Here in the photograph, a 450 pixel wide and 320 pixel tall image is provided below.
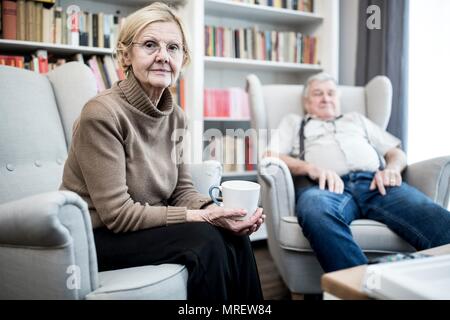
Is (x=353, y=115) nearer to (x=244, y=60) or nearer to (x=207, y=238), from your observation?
(x=244, y=60)

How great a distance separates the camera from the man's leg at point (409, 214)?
4.37 ft

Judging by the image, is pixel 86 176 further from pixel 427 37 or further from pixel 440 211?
pixel 427 37

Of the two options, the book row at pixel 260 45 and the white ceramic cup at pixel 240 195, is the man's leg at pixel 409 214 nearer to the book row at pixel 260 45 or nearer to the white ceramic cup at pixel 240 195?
the white ceramic cup at pixel 240 195

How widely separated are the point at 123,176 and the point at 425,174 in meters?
1.27

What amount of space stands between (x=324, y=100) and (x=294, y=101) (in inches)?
7.8

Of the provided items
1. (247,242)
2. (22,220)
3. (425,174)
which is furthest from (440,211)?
(22,220)

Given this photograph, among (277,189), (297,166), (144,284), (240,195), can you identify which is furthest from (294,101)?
(144,284)

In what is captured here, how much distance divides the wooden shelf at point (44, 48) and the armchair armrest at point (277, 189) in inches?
47.2

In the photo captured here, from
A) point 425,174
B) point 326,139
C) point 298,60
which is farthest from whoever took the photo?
point 298,60

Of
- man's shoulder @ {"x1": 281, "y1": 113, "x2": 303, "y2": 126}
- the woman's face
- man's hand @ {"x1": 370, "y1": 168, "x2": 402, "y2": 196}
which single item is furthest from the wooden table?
man's shoulder @ {"x1": 281, "y1": 113, "x2": 303, "y2": 126}

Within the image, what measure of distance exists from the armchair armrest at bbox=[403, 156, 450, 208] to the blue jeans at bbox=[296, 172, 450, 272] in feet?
0.31

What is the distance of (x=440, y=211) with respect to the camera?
54.2 inches

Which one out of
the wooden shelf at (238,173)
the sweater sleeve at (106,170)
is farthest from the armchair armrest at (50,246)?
the wooden shelf at (238,173)

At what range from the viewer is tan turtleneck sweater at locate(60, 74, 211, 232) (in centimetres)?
94
